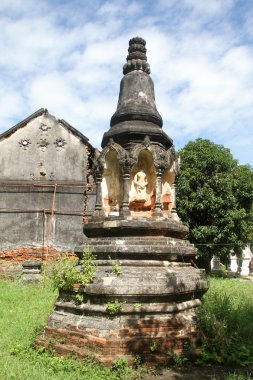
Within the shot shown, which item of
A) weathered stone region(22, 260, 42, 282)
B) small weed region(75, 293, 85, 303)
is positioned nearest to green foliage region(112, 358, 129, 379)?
small weed region(75, 293, 85, 303)

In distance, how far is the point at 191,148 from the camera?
2008cm

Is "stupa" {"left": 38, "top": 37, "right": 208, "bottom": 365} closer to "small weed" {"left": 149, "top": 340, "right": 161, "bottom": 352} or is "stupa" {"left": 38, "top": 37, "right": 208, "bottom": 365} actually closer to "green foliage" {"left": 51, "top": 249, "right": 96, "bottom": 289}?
"small weed" {"left": 149, "top": 340, "right": 161, "bottom": 352}

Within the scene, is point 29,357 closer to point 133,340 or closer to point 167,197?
point 133,340

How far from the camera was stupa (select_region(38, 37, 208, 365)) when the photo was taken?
4941 mm

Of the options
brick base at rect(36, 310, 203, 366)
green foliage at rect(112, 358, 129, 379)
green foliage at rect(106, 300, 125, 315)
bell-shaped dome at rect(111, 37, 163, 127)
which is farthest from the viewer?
bell-shaped dome at rect(111, 37, 163, 127)

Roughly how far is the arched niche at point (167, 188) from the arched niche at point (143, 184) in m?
0.35

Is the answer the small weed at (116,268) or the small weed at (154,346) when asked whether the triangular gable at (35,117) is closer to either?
the small weed at (116,268)

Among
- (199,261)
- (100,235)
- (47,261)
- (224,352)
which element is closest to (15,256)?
(47,261)

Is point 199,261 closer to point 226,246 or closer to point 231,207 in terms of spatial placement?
point 226,246

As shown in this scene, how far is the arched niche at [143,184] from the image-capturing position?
6445mm

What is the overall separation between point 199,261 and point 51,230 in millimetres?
7869

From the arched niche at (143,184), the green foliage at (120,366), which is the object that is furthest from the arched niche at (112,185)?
the green foliage at (120,366)

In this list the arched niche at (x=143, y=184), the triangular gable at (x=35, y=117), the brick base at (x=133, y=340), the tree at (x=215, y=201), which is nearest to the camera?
the brick base at (x=133, y=340)

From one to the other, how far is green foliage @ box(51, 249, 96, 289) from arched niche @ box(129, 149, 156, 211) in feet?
4.09
